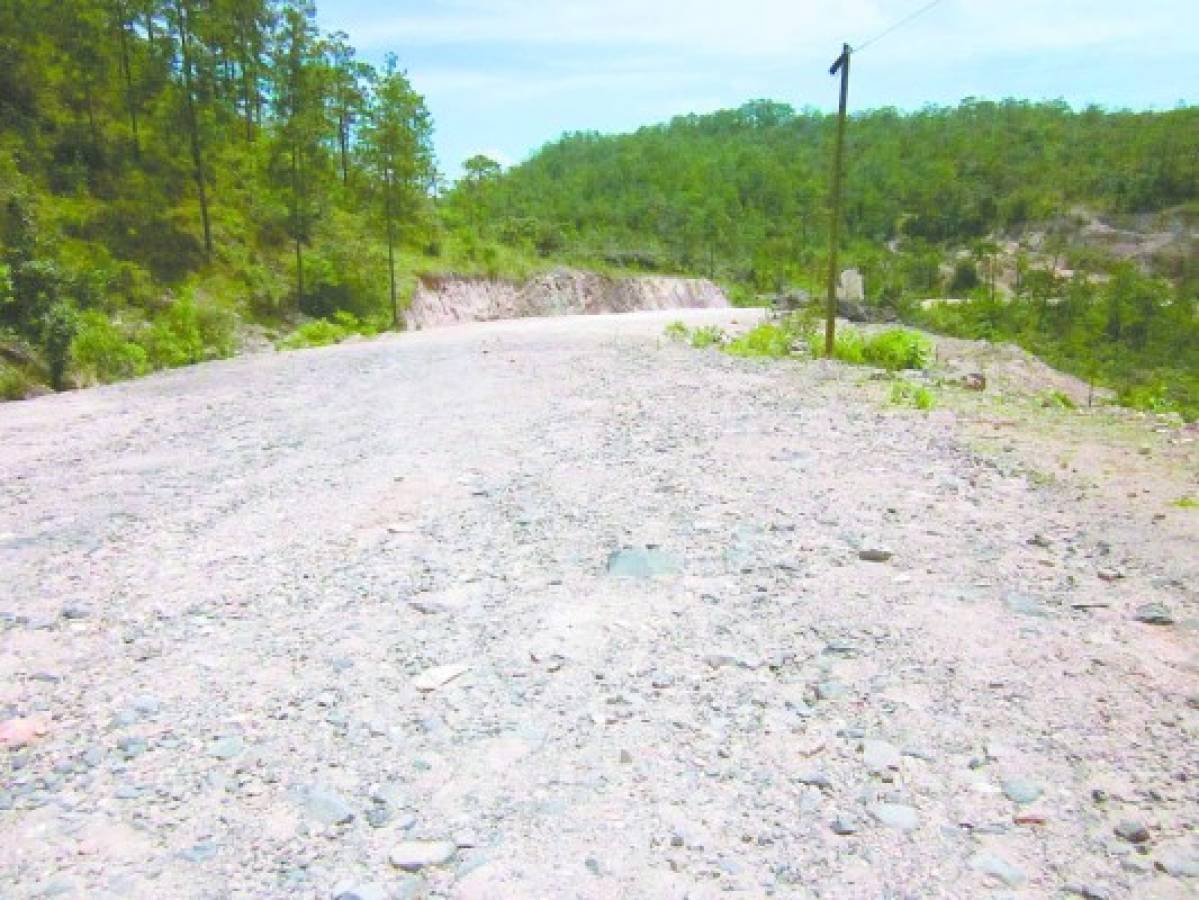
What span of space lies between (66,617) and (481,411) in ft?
19.2

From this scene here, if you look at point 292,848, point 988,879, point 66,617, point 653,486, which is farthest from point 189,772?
point 653,486

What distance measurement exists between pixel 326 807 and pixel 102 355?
61.4 feet

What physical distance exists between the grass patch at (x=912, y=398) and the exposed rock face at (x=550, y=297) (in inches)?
1088

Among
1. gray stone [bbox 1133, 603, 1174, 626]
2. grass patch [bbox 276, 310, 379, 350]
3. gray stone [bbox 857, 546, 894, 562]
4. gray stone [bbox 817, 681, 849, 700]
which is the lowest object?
gray stone [bbox 817, 681, 849, 700]

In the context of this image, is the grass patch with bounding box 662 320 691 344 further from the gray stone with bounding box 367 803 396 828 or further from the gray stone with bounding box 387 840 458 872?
the gray stone with bounding box 387 840 458 872

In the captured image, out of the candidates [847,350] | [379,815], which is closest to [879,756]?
[379,815]

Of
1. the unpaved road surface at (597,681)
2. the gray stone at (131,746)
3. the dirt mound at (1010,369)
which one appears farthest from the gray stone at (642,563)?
the dirt mound at (1010,369)

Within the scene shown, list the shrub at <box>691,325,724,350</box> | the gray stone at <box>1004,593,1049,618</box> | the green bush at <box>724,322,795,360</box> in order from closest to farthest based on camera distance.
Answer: the gray stone at <box>1004,593,1049,618</box> → the green bush at <box>724,322,795,360</box> → the shrub at <box>691,325,724,350</box>

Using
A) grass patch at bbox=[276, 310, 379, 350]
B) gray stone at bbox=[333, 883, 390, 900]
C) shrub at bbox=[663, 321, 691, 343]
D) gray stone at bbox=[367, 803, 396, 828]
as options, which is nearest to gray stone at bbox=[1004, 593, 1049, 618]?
gray stone at bbox=[367, 803, 396, 828]

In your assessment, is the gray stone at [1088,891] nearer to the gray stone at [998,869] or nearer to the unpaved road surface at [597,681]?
the unpaved road surface at [597,681]

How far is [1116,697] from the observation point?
3643mm

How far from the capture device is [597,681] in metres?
3.89

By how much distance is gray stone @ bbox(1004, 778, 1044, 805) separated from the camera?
3.02m

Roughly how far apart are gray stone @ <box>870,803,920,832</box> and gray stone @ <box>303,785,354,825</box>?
1919 millimetres
